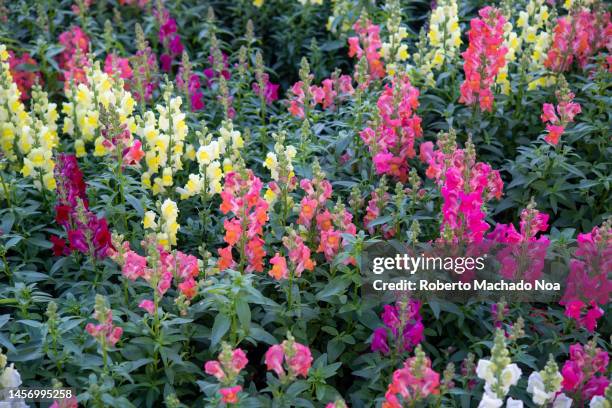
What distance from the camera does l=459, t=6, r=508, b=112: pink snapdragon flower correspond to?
17.0 feet

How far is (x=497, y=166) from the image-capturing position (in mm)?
5574

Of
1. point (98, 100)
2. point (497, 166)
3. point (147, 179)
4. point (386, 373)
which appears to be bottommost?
point (386, 373)

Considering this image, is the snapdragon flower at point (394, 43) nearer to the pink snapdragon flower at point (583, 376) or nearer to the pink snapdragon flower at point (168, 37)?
the pink snapdragon flower at point (168, 37)

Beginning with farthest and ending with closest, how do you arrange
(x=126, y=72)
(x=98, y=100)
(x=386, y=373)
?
1. (x=126, y=72)
2. (x=98, y=100)
3. (x=386, y=373)

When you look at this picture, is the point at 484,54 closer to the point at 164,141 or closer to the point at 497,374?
the point at 164,141

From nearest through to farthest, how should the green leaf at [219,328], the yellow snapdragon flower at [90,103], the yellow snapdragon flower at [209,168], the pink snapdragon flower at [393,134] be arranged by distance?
the green leaf at [219,328] < the yellow snapdragon flower at [209,168] < the pink snapdragon flower at [393,134] < the yellow snapdragon flower at [90,103]

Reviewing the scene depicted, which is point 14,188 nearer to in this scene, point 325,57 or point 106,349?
point 106,349

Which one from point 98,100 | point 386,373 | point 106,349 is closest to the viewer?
point 106,349

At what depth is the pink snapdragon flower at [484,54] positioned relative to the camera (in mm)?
5195

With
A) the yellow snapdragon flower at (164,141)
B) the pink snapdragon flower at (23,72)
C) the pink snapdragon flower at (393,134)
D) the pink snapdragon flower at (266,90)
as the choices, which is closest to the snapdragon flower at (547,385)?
the pink snapdragon flower at (393,134)

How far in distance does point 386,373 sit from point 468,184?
41.4 inches

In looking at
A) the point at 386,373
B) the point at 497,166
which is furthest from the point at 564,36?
the point at 386,373

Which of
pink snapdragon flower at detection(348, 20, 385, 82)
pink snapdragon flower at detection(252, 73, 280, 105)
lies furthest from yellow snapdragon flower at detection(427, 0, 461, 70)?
pink snapdragon flower at detection(252, 73, 280, 105)

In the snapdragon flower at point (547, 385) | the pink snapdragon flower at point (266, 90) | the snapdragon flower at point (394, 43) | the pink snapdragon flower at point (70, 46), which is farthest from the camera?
the pink snapdragon flower at point (70, 46)
